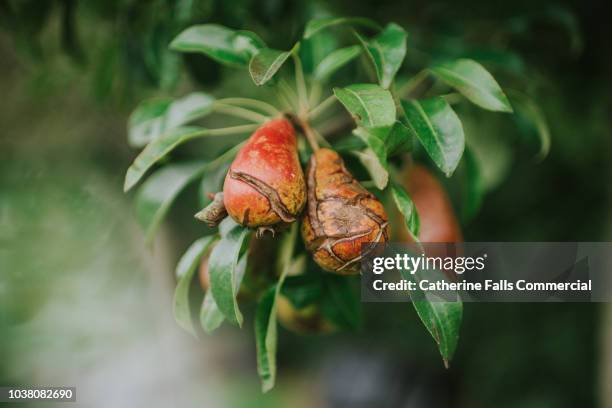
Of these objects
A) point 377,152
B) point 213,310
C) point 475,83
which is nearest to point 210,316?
point 213,310

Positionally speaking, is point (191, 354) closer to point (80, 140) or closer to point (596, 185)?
point (80, 140)

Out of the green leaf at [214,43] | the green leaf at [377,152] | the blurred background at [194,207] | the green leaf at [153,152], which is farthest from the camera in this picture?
the blurred background at [194,207]

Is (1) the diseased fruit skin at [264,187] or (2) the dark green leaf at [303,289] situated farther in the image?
(2) the dark green leaf at [303,289]

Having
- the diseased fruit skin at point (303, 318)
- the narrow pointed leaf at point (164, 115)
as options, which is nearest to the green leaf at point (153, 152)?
Answer: the narrow pointed leaf at point (164, 115)

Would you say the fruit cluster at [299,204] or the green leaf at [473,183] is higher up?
the green leaf at [473,183]

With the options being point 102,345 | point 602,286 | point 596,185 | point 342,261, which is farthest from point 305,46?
point 102,345

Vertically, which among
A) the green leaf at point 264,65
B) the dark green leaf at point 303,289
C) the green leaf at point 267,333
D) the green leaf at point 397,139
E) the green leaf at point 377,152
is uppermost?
the green leaf at point 264,65

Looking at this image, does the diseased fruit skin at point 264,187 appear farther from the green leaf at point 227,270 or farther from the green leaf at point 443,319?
the green leaf at point 443,319

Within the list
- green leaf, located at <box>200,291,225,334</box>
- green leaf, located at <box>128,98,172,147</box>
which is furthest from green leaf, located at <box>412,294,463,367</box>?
green leaf, located at <box>128,98,172,147</box>
